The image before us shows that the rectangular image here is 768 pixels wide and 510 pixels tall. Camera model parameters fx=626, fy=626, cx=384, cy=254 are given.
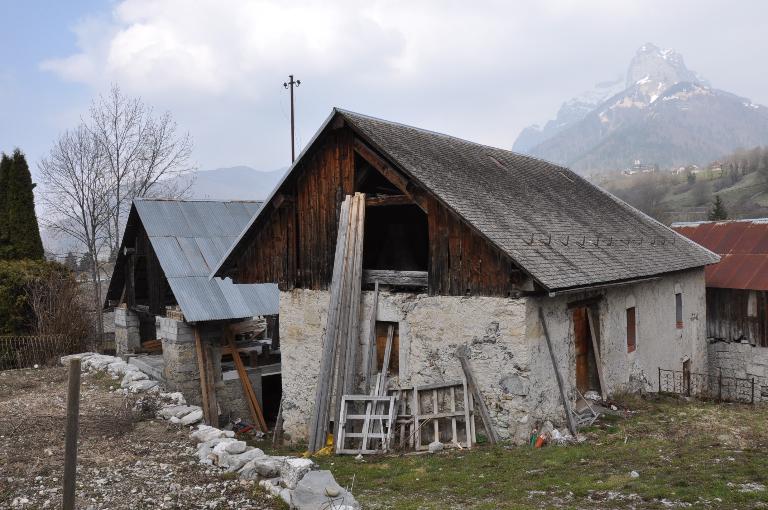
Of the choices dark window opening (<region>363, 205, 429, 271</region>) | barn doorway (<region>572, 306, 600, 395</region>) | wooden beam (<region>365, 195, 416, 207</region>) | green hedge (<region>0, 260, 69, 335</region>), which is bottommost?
barn doorway (<region>572, 306, 600, 395</region>)

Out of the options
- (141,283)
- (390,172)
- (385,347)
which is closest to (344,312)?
(385,347)

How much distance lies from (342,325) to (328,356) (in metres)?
0.60

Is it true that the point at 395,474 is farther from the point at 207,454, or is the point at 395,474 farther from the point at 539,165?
the point at 539,165

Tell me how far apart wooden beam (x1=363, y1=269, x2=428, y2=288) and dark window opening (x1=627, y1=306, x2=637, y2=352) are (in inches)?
210

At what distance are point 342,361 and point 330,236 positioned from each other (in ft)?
8.13

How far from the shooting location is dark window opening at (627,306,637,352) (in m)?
13.6

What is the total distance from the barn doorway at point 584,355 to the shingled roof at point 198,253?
7511 mm

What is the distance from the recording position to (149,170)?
30266 mm

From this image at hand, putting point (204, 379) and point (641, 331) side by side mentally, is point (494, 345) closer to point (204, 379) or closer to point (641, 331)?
point (641, 331)

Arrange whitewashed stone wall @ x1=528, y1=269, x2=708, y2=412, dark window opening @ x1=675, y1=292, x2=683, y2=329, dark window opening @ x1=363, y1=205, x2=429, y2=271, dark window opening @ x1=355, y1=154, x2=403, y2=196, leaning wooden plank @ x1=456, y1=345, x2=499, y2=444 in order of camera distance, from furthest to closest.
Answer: dark window opening @ x1=675, y1=292, x2=683, y2=329
dark window opening @ x1=363, y1=205, x2=429, y2=271
dark window opening @ x1=355, y1=154, x2=403, y2=196
whitewashed stone wall @ x1=528, y1=269, x2=708, y2=412
leaning wooden plank @ x1=456, y1=345, x2=499, y2=444

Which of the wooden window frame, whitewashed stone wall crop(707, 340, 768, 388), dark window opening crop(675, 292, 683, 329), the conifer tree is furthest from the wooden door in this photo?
the conifer tree

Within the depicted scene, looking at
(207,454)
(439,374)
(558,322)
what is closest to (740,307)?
(558,322)

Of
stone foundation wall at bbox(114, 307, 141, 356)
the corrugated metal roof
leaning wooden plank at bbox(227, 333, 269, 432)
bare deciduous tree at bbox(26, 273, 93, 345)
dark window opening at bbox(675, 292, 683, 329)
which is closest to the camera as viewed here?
the corrugated metal roof

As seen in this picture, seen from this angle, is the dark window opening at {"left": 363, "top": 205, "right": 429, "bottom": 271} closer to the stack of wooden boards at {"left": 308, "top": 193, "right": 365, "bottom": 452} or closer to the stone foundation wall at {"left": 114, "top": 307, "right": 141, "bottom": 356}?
the stack of wooden boards at {"left": 308, "top": 193, "right": 365, "bottom": 452}
